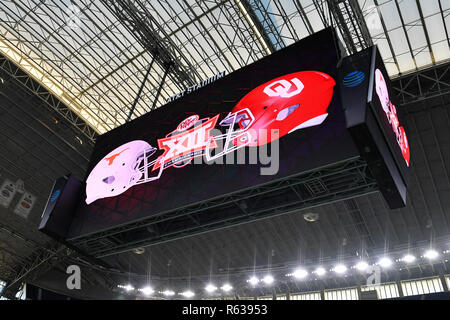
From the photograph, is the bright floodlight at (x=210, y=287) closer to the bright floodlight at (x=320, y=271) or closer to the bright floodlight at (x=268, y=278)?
the bright floodlight at (x=268, y=278)

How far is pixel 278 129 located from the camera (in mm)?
7438

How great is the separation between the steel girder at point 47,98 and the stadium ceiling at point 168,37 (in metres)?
0.35

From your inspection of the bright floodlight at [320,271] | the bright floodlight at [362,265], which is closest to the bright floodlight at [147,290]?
the bright floodlight at [320,271]

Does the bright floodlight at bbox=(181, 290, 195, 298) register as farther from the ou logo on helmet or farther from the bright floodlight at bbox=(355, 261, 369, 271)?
the ou logo on helmet

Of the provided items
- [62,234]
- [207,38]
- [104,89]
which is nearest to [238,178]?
[62,234]

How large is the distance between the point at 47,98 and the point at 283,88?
19598 millimetres

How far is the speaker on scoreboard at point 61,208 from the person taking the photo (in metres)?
9.61

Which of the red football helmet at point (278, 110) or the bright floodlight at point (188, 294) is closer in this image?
the red football helmet at point (278, 110)

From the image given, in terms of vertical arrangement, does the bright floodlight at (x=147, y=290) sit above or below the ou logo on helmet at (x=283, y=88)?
above

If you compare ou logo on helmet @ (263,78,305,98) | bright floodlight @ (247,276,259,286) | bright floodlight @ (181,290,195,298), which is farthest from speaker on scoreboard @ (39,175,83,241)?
bright floodlight @ (181,290,195,298)

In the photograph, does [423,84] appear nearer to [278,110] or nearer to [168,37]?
[278,110]

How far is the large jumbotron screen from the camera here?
7020 mm

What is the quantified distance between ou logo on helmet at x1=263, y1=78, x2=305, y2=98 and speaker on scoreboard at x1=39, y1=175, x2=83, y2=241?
241 inches
